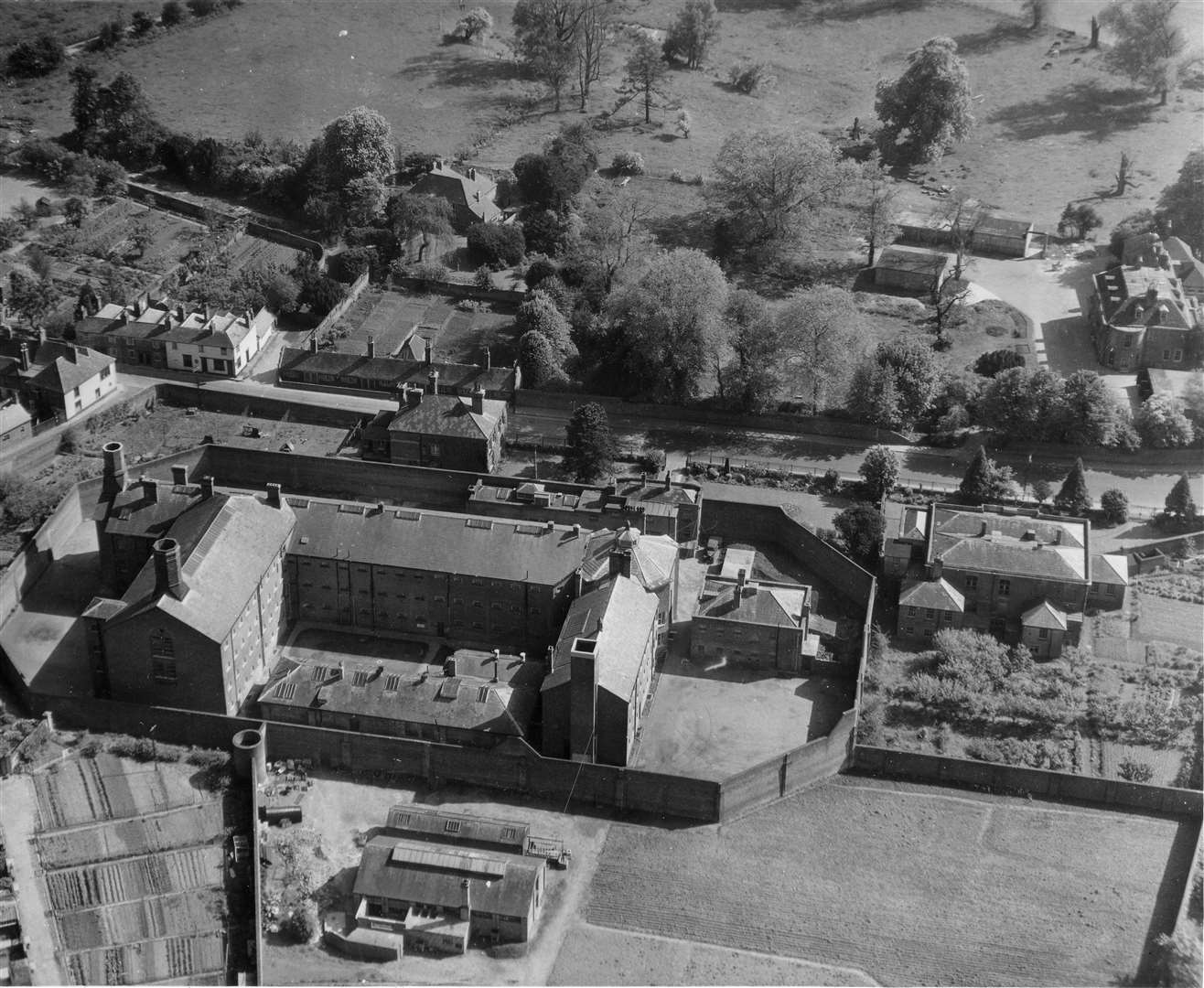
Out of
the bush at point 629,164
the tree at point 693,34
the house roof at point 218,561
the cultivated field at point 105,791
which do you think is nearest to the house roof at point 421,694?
the house roof at point 218,561

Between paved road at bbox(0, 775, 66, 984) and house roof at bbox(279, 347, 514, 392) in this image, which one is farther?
house roof at bbox(279, 347, 514, 392)

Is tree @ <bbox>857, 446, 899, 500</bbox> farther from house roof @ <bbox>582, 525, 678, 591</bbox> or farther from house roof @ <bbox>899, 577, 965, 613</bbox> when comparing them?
house roof @ <bbox>582, 525, 678, 591</bbox>

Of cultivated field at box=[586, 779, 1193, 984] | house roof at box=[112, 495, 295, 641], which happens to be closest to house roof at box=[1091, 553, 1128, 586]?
cultivated field at box=[586, 779, 1193, 984]

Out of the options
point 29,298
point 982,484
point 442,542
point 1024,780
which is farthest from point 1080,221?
point 29,298

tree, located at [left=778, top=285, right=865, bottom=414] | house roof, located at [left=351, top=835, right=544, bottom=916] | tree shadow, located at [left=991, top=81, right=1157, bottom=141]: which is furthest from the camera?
tree shadow, located at [left=991, top=81, right=1157, bottom=141]

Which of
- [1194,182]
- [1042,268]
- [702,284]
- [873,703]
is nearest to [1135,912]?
[873,703]

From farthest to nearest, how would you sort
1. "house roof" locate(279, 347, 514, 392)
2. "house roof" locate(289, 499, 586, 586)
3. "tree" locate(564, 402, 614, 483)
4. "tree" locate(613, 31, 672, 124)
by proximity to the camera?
"tree" locate(613, 31, 672, 124) < "house roof" locate(279, 347, 514, 392) < "tree" locate(564, 402, 614, 483) < "house roof" locate(289, 499, 586, 586)

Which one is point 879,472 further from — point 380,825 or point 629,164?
point 629,164
